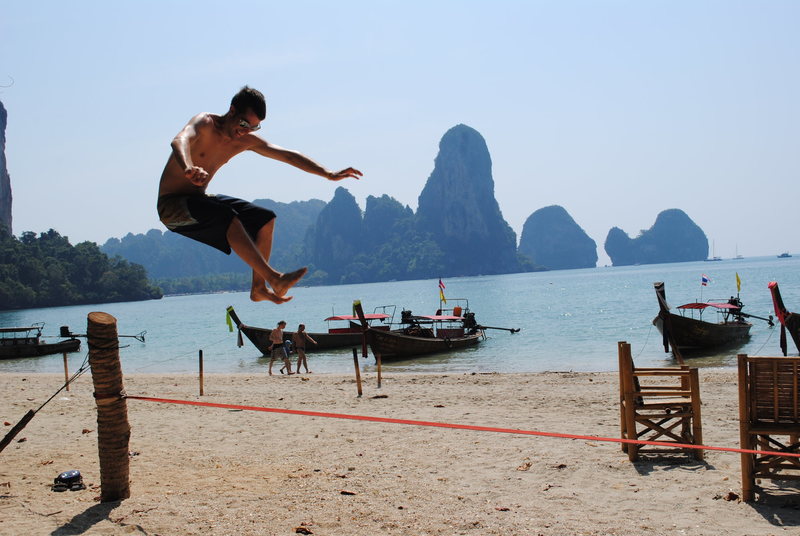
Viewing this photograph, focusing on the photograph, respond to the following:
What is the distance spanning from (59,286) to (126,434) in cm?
13459

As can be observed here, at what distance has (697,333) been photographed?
3139 cm

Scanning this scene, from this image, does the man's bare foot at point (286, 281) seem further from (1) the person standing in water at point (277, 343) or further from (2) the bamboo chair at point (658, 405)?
(1) the person standing in water at point (277, 343)

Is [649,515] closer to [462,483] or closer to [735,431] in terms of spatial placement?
[462,483]

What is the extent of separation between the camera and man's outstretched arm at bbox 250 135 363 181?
450 centimetres

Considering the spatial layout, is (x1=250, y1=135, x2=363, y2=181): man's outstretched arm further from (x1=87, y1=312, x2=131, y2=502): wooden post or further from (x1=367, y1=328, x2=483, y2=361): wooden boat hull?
(x1=367, y1=328, x2=483, y2=361): wooden boat hull

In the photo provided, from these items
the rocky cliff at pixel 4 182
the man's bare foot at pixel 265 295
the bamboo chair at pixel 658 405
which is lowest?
the bamboo chair at pixel 658 405

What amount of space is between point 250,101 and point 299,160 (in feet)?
2.28

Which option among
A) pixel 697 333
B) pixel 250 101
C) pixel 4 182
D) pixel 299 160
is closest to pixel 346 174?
pixel 299 160

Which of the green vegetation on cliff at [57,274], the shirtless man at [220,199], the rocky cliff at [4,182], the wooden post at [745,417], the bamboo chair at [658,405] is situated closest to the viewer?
the shirtless man at [220,199]

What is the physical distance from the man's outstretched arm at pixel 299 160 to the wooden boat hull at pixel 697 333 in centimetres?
2702

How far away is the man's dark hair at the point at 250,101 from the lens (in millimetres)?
3980

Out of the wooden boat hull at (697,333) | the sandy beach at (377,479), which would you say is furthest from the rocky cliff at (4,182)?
the sandy beach at (377,479)

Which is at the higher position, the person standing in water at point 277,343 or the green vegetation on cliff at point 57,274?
the green vegetation on cliff at point 57,274

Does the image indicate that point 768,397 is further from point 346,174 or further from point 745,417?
point 346,174
